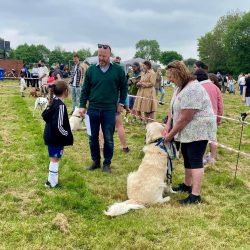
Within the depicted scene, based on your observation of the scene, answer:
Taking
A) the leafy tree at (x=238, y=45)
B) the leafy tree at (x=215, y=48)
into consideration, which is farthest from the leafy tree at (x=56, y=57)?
the leafy tree at (x=238, y=45)

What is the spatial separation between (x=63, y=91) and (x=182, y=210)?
2.35 m

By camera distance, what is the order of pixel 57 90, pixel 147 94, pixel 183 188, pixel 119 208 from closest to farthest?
pixel 119 208
pixel 57 90
pixel 183 188
pixel 147 94

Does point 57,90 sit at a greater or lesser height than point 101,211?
greater

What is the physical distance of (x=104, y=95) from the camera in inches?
241

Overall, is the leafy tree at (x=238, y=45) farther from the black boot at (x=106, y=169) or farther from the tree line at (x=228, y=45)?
the black boot at (x=106, y=169)

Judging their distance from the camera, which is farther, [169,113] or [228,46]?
[228,46]

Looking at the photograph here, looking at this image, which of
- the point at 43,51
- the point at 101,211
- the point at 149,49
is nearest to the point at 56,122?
→ the point at 101,211

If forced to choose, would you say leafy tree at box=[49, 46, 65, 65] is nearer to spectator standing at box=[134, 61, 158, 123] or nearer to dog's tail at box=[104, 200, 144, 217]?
spectator standing at box=[134, 61, 158, 123]

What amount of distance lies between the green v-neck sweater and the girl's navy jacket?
1.04m

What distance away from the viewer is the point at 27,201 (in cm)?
487

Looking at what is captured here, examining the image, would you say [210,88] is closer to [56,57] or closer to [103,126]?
[103,126]

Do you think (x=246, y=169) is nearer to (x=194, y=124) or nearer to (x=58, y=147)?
(x=194, y=124)

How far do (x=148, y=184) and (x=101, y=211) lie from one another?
0.70 meters

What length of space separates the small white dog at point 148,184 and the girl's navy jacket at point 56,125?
1.13 m
